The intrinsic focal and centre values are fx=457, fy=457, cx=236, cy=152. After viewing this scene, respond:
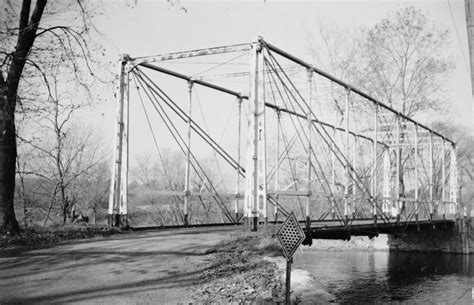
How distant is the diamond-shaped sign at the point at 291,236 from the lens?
605 centimetres

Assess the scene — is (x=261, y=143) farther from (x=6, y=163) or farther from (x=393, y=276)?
(x=393, y=276)

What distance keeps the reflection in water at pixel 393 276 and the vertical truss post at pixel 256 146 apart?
513 centimetres

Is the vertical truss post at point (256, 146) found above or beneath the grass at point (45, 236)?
above

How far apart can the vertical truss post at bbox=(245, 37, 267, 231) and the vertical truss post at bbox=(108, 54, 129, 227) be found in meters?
3.72

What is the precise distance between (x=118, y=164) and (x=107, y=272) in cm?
554

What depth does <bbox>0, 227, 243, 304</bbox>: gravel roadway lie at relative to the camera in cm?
613

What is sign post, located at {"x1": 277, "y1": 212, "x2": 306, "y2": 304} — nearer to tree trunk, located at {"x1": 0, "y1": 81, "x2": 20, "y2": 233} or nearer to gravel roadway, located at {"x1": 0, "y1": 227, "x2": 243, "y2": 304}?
gravel roadway, located at {"x1": 0, "y1": 227, "x2": 243, "y2": 304}

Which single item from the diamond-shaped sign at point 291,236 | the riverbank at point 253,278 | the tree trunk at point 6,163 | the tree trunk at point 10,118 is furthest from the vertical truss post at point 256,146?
the tree trunk at point 6,163

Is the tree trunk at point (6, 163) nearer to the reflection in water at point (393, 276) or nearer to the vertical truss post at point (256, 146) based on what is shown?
the vertical truss post at point (256, 146)

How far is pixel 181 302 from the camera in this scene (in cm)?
596

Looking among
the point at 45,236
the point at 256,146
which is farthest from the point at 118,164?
the point at 256,146

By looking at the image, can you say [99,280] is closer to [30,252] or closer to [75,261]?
[75,261]

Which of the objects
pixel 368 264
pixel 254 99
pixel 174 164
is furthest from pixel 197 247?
pixel 174 164

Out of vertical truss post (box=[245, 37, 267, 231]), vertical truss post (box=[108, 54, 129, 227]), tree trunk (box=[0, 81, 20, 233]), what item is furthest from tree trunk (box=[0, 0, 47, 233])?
vertical truss post (box=[245, 37, 267, 231])
